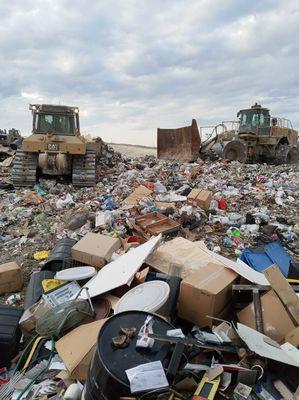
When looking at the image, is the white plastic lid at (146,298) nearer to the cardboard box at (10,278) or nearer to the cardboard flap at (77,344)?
the cardboard flap at (77,344)

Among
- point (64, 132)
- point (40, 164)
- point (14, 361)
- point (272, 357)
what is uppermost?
point (64, 132)

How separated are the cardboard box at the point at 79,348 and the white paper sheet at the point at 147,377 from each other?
2.06 feet

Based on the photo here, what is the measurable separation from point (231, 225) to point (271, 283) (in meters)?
3.24

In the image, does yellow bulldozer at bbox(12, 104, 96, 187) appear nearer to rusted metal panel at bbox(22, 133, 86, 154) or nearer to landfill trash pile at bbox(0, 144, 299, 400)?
rusted metal panel at bbox(22, 133, 86, 154)

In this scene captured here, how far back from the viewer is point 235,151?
1364 cm

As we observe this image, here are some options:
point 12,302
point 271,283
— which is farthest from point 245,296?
point 12,302

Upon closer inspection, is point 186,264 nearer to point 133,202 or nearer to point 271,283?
point 271,283

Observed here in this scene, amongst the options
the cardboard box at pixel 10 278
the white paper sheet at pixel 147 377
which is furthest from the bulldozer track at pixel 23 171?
the white paper sheet at pixel 147 377

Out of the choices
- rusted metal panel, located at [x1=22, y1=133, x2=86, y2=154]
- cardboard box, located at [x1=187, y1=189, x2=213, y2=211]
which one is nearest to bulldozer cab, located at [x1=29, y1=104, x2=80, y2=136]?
rusted metal panel, located at [x1=22, y1=133, x2=86, y2=154]

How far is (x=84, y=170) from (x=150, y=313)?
7.60 metres

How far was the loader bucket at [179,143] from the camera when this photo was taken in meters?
14.3

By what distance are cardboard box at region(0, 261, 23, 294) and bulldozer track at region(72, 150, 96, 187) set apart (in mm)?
5311

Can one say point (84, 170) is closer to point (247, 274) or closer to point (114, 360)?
point (247, 274)

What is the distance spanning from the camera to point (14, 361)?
304cm
